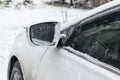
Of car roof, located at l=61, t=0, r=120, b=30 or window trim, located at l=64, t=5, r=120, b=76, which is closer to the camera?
window trim, located at l=64, t=5, r=120, b=76

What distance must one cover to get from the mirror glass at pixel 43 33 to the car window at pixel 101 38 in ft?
1.41

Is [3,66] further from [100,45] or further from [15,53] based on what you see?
[100,45]

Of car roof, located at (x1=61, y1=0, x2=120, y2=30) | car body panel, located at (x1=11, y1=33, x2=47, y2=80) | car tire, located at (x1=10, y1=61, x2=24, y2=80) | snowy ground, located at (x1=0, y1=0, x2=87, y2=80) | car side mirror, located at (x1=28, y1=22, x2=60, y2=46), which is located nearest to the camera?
car roof, located at (x1=61, y1=0, x2=120, y2=30)

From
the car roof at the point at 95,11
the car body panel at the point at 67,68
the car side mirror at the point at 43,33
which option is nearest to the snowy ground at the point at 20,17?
the car side mirror at the point at 43,33

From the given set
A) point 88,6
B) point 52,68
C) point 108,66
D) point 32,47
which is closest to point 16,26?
point 88,6

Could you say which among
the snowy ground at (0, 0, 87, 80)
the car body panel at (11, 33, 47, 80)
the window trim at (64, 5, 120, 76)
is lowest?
the snowy ground at (0, 0, 87, 80)

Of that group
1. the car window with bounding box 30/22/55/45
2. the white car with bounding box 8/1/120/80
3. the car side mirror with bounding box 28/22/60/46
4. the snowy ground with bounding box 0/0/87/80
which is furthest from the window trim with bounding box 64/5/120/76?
the snowy ground with bounding box 0/0/87/80

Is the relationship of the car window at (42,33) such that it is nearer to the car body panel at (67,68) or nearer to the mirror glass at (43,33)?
the mirror glass at (43,33)

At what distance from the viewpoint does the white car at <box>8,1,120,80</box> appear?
9.14 feet

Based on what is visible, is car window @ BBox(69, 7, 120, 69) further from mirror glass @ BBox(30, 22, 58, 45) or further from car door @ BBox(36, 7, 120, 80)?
mirror glass @ BBox(30, 22, 58, 45)

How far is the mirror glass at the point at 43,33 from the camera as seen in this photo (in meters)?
3.70

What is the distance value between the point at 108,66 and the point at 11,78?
2.34m

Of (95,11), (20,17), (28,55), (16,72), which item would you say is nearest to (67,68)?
(95,11)

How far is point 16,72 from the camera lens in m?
4.61
